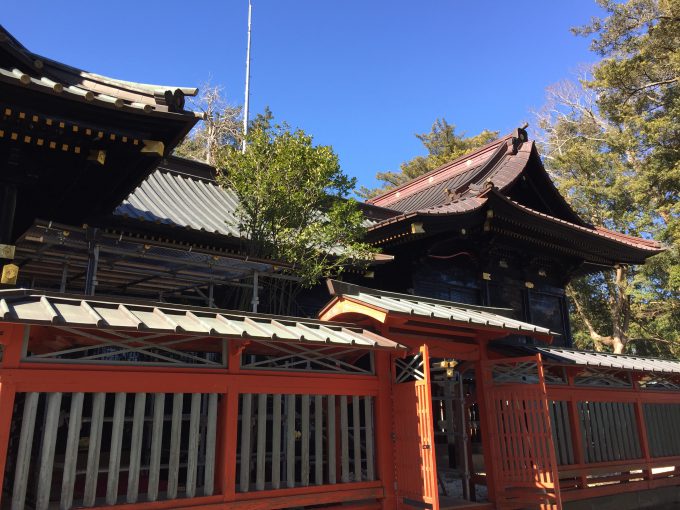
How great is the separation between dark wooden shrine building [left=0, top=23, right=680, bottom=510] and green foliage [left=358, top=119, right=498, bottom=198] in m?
26.9

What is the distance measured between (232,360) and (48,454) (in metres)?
1.77

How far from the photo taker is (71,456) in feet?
14.3

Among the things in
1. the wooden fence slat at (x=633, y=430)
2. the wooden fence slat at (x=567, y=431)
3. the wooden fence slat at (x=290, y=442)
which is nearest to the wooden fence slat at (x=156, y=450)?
the wooden fence slat at (x=290, y=442)

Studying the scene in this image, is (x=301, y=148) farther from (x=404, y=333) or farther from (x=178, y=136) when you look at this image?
(x=404, y=333)

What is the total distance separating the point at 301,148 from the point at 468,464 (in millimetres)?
5680

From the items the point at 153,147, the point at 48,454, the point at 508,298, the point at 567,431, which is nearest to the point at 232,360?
the point at 48,454

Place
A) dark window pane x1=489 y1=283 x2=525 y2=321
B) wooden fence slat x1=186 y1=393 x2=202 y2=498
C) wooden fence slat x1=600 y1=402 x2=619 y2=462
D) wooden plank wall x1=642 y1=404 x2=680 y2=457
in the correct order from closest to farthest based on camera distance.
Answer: wooden fence slat x1=186 y1=393 x2=202 y2=498 < wooden fence slat x1=600 y1=402 x2=619 y2=462 < wooden plank wall x1=642 y1=404 x2=680 y2=457 < dark window pane x1=489 y1=283 x2=525 y2=321

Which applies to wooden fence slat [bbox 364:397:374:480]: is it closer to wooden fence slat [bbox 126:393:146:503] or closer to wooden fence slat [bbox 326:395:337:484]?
wooden fence slat [bbox 326:395:337:484]

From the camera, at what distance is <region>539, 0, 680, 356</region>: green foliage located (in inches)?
794

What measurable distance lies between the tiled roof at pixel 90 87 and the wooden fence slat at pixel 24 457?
336cm

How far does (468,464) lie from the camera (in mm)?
8109

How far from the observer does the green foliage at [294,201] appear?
8.42 metres

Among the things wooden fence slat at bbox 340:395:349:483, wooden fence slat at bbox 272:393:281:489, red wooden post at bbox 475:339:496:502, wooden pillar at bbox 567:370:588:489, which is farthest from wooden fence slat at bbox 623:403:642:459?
wooden fence slat at bbox 272:393:281:489

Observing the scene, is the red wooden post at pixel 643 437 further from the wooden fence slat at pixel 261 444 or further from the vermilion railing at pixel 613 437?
the wooden fence slat at pixel 261 444
